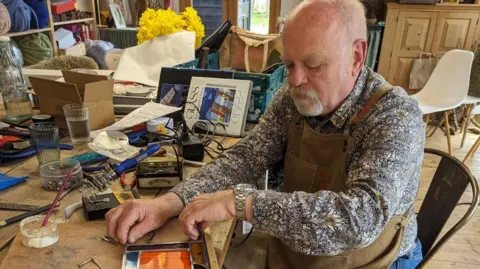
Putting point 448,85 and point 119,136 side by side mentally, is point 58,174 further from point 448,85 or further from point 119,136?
point 448,85

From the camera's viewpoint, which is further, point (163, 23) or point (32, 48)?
point (32, 48)

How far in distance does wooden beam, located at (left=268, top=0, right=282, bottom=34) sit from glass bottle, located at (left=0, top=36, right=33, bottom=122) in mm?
3451

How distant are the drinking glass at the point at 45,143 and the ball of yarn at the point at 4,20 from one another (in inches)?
94.9

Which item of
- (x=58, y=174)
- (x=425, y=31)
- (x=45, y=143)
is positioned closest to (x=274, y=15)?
(x=425, y=31)

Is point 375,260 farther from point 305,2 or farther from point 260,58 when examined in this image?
point 260,58

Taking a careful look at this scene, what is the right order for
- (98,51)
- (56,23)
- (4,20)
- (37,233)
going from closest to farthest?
(37,233)
(4,20)
(98,51)
(56,23)

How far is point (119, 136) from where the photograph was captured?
129cm

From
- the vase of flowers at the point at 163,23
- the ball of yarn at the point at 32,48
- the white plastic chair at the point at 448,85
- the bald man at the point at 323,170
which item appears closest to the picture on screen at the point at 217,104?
the bald man at the point at 323,170

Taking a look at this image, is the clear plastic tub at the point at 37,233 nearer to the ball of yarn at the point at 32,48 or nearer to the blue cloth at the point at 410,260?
Answer: the blue cloth at the point at 410,260

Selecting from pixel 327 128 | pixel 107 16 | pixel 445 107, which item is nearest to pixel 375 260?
pixel 327 128

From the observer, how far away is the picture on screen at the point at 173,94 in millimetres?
1529

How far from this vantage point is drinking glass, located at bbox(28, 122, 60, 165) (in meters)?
1.11

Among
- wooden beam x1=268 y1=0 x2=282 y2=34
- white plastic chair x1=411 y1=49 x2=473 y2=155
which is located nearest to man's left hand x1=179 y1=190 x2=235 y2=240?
white plastic chair x1=411 y1=49 x2=473 y2=155

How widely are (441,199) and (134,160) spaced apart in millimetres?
958
